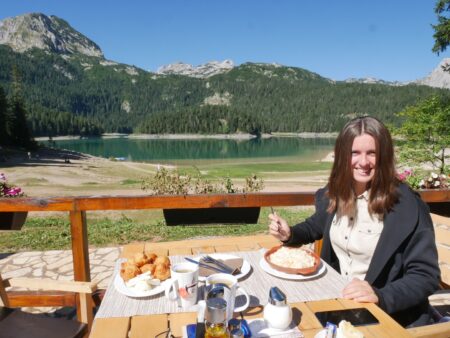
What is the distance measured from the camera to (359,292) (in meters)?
1.82

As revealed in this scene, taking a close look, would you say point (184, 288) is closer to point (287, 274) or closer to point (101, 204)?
point (287, 274)

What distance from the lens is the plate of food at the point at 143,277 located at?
6.01 ft

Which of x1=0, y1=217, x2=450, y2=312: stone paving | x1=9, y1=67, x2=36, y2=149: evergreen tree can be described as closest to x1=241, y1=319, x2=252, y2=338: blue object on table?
x1=0, y1=217, x2=450, y2=312: stone paving

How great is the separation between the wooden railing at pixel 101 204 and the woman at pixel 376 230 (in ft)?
2.66

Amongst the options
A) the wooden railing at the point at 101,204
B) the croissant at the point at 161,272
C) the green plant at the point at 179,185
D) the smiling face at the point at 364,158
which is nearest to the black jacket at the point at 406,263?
the smiling face at the point at 364,158

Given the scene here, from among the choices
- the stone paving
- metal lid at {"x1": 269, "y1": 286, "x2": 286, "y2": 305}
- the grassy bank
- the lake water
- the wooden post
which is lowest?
the lake water

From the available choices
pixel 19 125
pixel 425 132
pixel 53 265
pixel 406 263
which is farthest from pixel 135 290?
pixel 19 125

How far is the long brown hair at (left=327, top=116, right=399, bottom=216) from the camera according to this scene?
2201mm

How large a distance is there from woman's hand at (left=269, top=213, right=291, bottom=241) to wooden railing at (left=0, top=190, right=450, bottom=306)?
78 cm

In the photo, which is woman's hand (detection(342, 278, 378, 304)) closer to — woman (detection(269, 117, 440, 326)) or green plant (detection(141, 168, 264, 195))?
woman (detection(269, 117, 440, 326))

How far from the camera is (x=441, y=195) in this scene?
358 centimetres

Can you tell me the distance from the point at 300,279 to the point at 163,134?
150 meters

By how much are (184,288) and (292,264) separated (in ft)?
2.43

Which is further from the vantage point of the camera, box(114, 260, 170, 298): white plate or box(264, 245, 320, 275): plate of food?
box(264, 245, 320, 275): plate of food
